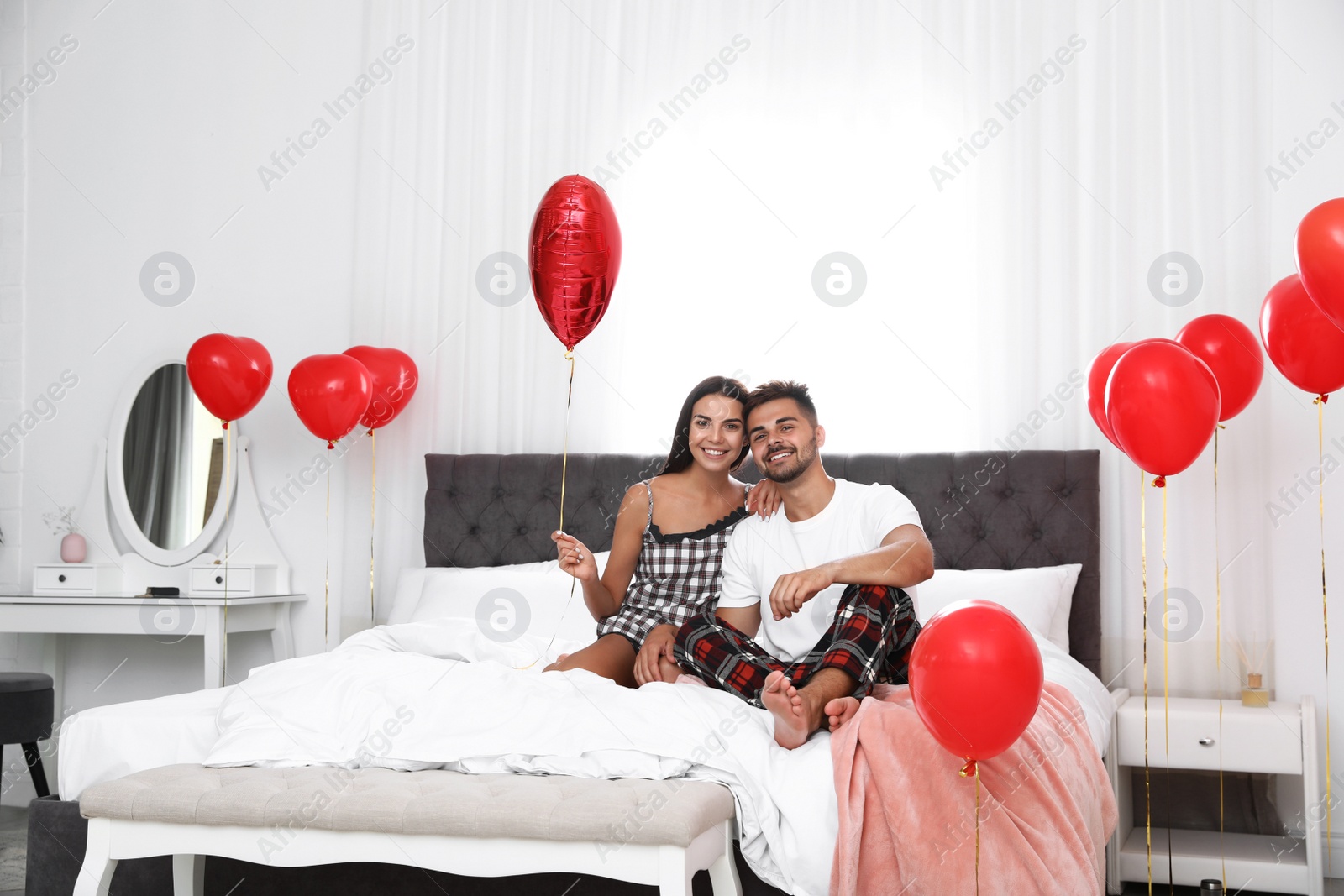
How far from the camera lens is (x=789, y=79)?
3611mm

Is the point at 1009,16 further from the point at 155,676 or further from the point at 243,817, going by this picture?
the point at 155,676

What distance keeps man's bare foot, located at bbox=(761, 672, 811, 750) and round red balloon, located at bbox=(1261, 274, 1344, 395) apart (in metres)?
1.46

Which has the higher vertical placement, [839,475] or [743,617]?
[839,475]

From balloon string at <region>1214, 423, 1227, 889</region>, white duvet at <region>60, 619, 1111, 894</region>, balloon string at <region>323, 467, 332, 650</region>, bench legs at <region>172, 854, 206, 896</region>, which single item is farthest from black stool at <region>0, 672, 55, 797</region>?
balloon string at <region>1214, 423, 1227, 889</region>

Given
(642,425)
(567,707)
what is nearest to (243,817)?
(567,707)

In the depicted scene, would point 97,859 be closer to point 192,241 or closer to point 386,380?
point 386,380

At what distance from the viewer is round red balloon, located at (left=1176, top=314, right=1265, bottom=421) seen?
9.00ft

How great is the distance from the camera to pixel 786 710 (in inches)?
75.6

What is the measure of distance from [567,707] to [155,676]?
2655 mm

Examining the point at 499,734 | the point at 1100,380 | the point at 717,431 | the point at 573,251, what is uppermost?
the point at 573,251

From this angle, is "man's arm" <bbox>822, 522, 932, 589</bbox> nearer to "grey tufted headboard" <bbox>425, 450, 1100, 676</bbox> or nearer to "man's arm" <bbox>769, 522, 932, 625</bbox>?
"man's arm" <bbox>769, 522, 932, 625</bbox>

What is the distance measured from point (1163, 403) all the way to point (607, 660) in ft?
4.36

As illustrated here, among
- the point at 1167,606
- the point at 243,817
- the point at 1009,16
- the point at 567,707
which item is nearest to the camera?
the point at 243,817

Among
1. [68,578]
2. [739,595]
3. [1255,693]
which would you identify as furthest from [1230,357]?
[68,578]
